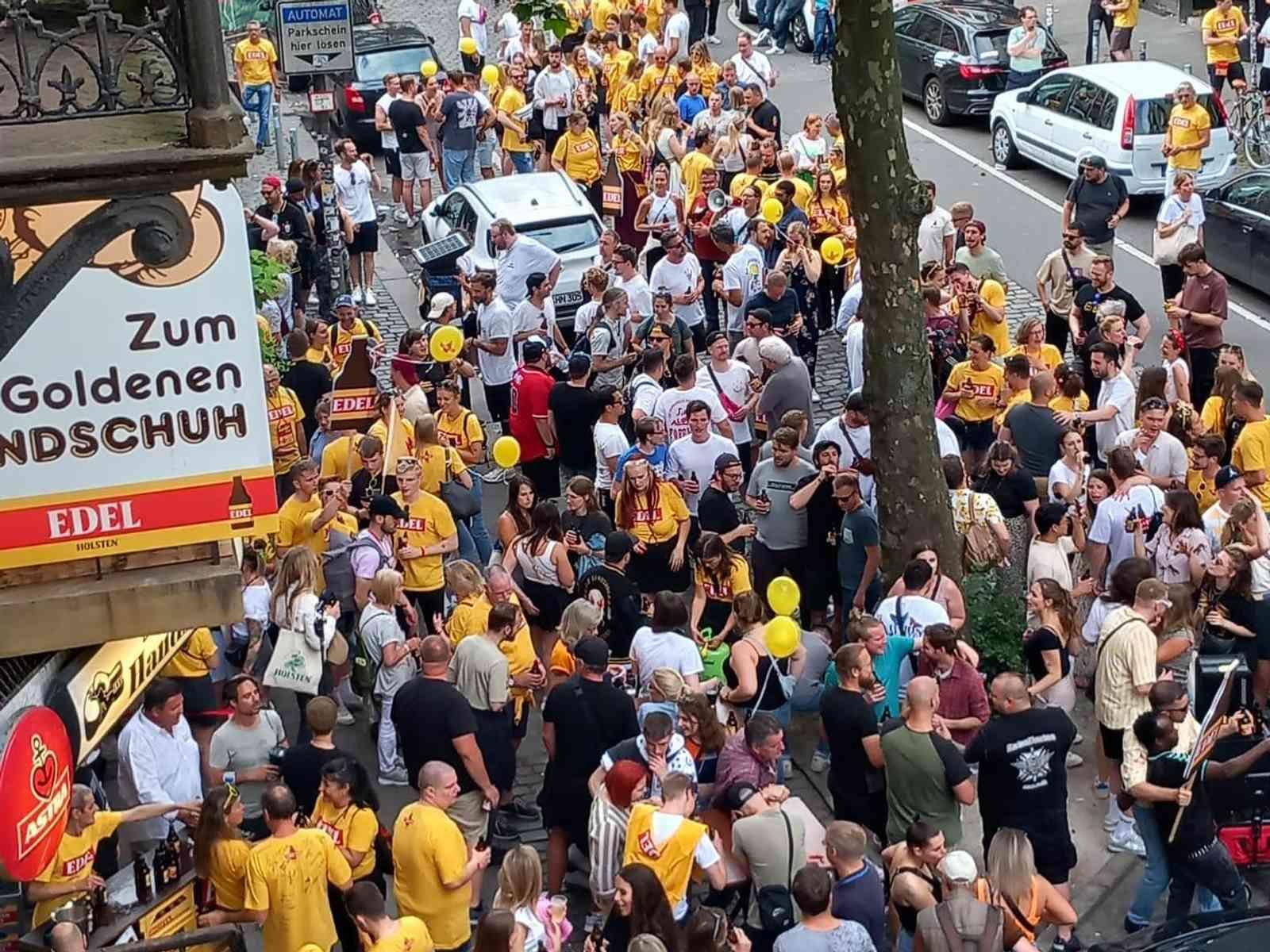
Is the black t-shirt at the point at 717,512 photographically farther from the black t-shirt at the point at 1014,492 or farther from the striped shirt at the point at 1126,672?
the striped shirt at the point at 1126,672

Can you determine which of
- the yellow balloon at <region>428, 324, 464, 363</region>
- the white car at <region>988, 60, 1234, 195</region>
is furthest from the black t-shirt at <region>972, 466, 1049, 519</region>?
the white car at <region>988, 60, 1234, 195</region>

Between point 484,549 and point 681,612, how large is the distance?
3.38 metres

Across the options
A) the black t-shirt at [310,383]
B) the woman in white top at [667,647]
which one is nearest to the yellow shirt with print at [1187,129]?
the black t-shirt at [310,383]

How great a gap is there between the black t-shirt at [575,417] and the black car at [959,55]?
1314cm

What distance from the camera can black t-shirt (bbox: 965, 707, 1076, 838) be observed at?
32.6 ft

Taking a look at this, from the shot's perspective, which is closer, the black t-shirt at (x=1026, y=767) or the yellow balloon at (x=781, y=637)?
the black t-shirt at (x=1026, y=767)

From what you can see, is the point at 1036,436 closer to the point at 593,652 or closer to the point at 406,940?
the point at 593,652

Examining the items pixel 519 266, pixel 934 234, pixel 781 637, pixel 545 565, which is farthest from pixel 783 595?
pixel 519 266

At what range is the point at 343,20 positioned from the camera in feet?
60.8

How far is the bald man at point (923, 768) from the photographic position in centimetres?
993

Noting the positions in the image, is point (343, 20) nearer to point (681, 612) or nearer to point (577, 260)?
point (577, 260)

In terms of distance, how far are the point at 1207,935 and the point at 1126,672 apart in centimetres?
238

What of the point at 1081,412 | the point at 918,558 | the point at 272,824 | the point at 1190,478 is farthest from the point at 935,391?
the point at 272,824

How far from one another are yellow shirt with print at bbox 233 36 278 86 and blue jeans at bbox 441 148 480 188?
→ 9.55 ft
